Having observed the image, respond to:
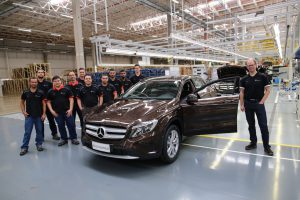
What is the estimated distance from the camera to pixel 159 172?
300cm

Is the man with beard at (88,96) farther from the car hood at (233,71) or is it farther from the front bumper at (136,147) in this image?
the car hood at (233,71)

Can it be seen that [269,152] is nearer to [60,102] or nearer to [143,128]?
[143,128]

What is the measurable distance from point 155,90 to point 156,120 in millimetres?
1123

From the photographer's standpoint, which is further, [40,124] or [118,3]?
[118,3]

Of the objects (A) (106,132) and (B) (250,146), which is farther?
(B) (250,146)

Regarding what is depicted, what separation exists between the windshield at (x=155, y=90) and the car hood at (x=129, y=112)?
28 cm

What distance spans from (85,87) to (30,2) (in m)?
9.98

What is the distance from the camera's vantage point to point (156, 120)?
293 cm

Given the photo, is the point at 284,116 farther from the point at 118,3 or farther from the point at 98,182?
the point at 118,3

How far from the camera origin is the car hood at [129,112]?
2926 mm

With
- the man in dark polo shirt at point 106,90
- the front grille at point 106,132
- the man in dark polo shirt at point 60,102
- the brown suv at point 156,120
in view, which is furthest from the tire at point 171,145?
the man in dark polo shirt at point 60,102

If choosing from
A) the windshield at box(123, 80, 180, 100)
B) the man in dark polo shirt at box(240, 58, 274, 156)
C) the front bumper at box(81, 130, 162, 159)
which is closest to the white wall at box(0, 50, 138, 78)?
the windshield at box(123, 80, 180, 100)

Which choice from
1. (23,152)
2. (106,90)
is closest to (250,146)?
(106,90)

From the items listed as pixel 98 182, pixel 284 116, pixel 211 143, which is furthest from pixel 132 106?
pixel 284 116
